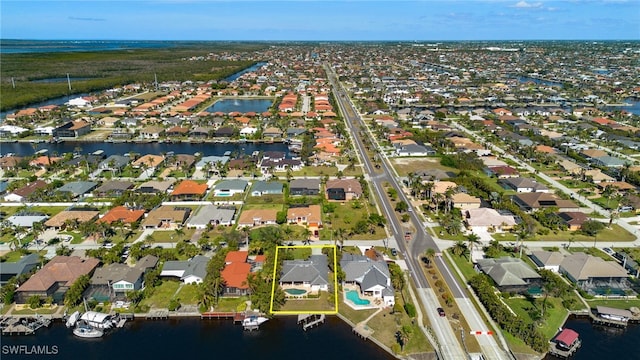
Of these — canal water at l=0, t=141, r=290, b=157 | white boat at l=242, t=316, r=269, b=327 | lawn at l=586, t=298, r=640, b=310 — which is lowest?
white boat at l=242, t=316, r=269, b=327

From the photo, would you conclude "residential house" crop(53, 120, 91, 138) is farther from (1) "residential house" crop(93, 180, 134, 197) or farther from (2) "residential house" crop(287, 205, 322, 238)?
(2) "residential house" crop(287, 205, 322, 238)

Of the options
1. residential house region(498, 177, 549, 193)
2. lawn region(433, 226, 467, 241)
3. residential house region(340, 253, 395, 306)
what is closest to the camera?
residential house region(340, 253, 395, 306)

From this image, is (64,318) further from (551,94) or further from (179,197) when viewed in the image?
(551,94)

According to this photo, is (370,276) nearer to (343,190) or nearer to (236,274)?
(236,274)

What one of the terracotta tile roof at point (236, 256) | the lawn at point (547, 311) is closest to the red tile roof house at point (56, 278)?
the terracotta tile roof at point (236, 256)

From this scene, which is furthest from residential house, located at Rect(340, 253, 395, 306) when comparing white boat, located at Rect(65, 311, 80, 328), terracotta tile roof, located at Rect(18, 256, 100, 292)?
terracotta tile roof, located at Rect(18, 256, 100, 292)

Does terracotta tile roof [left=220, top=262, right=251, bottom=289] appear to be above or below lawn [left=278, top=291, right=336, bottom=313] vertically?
above

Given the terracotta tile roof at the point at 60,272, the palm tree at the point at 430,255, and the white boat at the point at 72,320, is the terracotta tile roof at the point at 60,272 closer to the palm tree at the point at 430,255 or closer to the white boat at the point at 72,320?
the white boat at the point at 72,320
